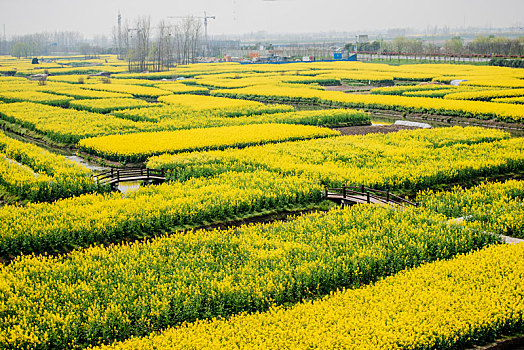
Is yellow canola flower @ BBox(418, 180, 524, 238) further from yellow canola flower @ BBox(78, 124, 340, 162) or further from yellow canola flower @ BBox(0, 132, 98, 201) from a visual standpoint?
yellow canola flower @ BBox(0, 132, 98, 201)

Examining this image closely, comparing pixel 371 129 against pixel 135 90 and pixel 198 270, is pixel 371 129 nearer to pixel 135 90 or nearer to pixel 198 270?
pixel 198 270

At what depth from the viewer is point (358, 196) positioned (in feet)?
61.6

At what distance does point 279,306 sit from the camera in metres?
10.9

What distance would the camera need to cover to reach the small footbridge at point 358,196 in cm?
1786

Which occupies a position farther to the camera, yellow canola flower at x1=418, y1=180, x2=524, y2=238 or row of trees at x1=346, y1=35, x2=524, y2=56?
row of trees at x1=346, y1=35, x2=524, y2=56

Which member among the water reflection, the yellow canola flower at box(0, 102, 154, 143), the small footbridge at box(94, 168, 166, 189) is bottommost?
the water reflection

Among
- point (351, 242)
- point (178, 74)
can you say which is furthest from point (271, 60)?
point (351, 242)

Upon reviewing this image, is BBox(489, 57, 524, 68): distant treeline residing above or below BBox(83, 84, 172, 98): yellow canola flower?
above

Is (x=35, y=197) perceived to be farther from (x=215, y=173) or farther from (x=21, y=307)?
(x=21, y=307)

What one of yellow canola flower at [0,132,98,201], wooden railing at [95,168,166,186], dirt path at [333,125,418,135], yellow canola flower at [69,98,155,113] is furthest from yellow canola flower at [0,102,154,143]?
dirt path at [333,125,418,135]

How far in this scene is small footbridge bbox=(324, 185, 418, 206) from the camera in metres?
17.9

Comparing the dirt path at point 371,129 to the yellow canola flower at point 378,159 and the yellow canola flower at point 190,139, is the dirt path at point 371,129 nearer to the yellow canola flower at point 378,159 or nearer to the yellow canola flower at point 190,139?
the yellow canola flower at point 190,139

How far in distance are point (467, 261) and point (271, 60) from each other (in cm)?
13168

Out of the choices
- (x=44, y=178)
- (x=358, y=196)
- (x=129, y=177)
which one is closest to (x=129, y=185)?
(x=129, y=177)
